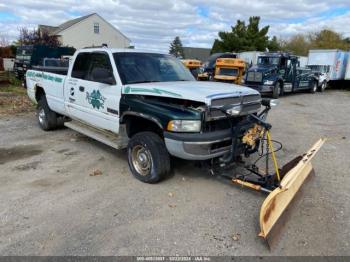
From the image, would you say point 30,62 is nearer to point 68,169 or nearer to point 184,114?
point 68,169

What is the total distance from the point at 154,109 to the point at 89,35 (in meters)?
52.4

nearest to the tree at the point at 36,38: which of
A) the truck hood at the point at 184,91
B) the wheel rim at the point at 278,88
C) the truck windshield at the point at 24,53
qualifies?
the truck windshield at the point at 24,53

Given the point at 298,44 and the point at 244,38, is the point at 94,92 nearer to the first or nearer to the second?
the point at 244,38

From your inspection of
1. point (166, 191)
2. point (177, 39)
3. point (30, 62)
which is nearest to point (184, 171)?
point (166, 191)

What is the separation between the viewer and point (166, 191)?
4719 mm

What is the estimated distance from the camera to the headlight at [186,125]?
4.21 meters

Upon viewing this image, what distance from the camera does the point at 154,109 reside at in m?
4.50

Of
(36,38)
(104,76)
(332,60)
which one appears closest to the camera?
(104,76)

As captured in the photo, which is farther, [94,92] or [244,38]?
[244,38]

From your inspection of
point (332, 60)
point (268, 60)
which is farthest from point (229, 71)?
point (332, 60)

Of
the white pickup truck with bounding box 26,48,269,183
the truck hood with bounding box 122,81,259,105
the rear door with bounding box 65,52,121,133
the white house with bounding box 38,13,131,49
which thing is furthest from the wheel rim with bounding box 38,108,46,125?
the white house with bounding box 38,13,131,49

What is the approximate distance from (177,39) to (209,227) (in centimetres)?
8764

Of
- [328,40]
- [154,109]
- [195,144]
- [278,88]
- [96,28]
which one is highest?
[96,28]

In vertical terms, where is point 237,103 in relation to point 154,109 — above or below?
above
